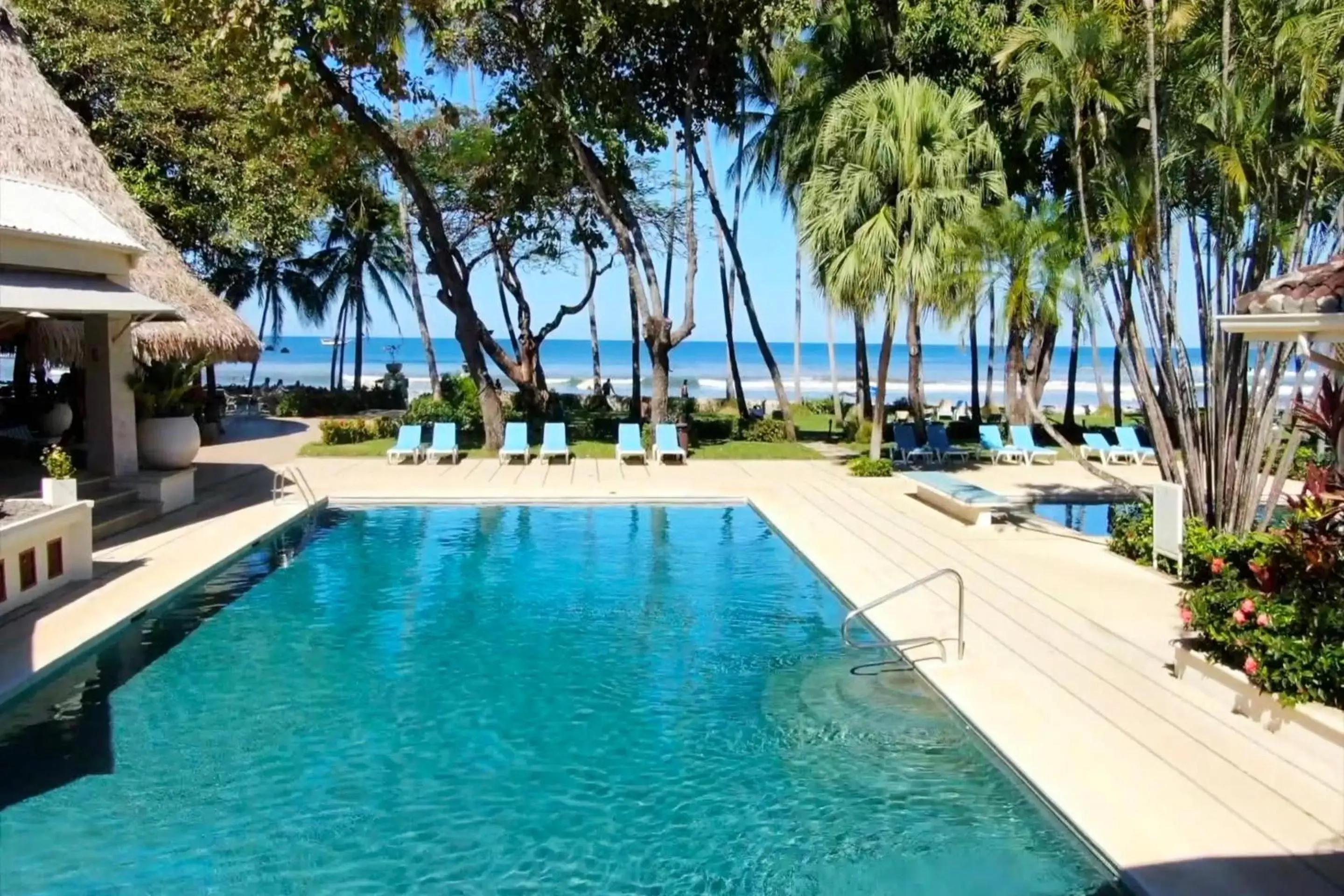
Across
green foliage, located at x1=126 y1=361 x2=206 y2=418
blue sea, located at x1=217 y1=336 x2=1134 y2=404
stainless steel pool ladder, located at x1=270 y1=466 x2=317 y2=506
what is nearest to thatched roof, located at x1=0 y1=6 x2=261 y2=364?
green foliage, located at x1=126 y1=361 x2=206 y2=418

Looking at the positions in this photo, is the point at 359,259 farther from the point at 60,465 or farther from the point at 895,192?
the point at 60,465

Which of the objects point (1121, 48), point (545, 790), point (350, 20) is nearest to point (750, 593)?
point (545, 790)

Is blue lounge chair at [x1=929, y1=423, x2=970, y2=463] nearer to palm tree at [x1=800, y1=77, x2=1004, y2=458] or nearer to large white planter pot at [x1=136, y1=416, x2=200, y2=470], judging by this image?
palm tree at [x1=800, y1=77, x2=1004, y2=458]

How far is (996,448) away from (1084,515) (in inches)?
222

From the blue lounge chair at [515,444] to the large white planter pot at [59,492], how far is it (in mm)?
9929

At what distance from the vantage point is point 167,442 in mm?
14422

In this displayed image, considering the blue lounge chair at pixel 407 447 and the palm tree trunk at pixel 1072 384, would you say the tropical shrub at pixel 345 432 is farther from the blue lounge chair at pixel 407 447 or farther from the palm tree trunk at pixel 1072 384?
the palm tree trunk at pixel 1072 384


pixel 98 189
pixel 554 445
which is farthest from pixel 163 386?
pixel 554 445

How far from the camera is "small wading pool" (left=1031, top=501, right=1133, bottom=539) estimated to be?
13500mm

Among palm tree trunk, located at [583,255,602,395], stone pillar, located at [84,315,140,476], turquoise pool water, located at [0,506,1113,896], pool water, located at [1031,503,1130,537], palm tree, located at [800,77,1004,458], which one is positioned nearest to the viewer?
turquoise pool water, located at [0,506,1113,896]

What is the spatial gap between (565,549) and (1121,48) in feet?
27.2

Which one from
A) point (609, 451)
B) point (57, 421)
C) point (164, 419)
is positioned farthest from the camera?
point (609, 451)

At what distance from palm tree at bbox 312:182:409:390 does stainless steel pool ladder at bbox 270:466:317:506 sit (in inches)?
508

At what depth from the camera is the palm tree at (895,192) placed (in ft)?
56.3
